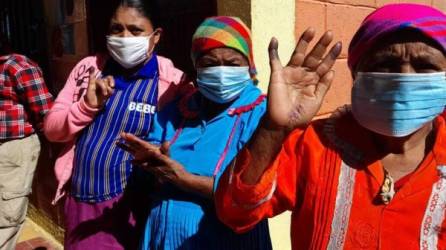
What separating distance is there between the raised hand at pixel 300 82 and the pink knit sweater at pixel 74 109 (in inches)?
37.0

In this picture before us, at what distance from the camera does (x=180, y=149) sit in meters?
1.78

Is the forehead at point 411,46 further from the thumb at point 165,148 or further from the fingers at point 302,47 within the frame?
the thumb at point 165,148

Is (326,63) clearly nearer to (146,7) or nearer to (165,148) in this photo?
(165,148)

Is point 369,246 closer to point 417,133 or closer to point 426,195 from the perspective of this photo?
point 426,195

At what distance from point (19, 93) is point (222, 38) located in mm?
1618

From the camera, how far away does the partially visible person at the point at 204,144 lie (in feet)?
5.53

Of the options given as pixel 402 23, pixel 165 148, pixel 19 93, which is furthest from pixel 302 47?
pixel 19 93

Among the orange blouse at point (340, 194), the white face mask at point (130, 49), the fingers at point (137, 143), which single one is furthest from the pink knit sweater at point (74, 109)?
the orange blouse at point (340, 194)

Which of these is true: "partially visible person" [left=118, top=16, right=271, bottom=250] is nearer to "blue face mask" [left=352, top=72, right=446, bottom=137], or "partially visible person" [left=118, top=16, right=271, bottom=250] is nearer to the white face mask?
the white face mask

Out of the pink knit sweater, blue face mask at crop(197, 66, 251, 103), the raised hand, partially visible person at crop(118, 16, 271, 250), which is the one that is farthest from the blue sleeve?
the raised hand

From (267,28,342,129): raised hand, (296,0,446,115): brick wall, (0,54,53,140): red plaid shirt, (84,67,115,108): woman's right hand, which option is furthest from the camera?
(0,54,53,140): red plaid shirt

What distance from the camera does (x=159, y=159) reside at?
1.68m

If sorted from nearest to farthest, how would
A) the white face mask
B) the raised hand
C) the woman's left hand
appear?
1. the raised hand
2. the woman's left hand
3. the white face mask

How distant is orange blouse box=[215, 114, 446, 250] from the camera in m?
1.14
